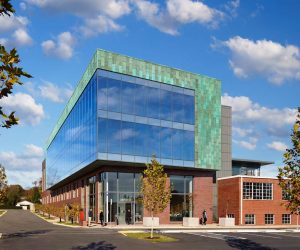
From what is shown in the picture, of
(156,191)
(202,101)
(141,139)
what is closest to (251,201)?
(202,101)

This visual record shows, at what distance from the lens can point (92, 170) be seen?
52.5 meters

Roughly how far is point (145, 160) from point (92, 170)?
354 inches

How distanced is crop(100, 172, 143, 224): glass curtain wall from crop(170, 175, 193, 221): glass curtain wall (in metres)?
4.73

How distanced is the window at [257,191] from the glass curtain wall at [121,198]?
13715 mm

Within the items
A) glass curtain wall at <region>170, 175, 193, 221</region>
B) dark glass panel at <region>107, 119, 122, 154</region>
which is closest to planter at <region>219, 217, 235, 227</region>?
glass curtain wall at <region>170, 175, 193, 221</region>

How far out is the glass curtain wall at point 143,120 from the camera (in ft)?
145

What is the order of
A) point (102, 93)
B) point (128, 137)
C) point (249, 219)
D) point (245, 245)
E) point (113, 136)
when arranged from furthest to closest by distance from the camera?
point (249, 219) < point (128, 137) < point (113, 136) < point (102, 93) < point (245, 245)

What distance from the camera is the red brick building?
51.8 metres

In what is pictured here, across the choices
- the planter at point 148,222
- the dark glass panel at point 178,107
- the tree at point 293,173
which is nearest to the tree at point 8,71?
the tree at point 293,173

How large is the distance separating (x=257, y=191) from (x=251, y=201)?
5.37 feet

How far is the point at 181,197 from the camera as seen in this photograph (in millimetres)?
51500

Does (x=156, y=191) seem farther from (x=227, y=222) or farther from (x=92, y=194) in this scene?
(x=92, y=194)

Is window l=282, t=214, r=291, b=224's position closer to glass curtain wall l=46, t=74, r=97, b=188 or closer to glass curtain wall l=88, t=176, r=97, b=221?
glass curtain wall l=88, t=176, r=97, b=221

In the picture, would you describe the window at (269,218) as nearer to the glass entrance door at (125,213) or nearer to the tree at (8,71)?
the glass entrance door at (125,213)
